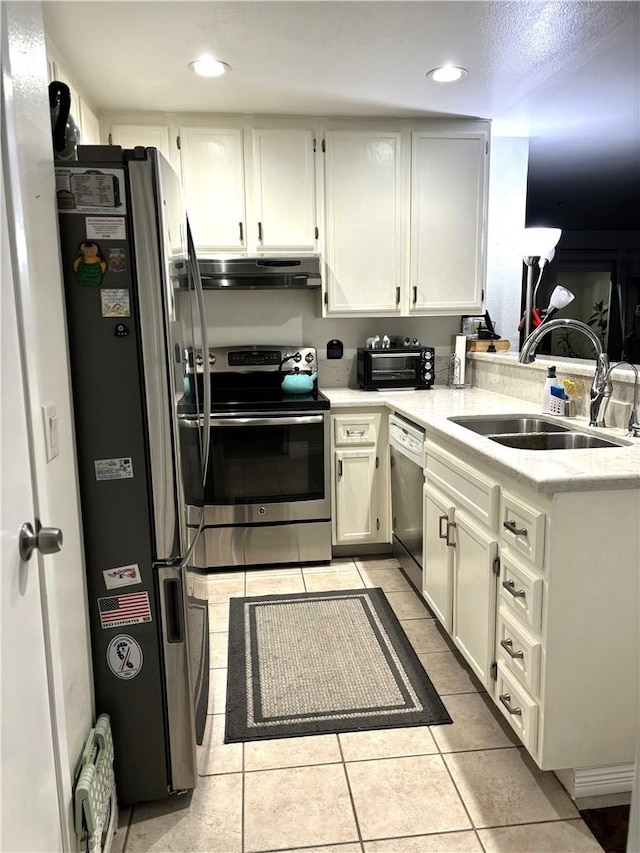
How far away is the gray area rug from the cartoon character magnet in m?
1.53

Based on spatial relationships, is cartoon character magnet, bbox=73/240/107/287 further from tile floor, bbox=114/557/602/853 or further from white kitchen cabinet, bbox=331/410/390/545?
→ white kitchen cabinet, bbox=331/410/390/545

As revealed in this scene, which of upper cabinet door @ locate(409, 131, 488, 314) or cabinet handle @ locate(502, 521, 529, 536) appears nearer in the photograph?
cabinet handle @ locate(502, 521, 529, 536)

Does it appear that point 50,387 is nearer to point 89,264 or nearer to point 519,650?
point 89,264

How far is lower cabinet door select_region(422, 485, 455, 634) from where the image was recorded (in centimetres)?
237

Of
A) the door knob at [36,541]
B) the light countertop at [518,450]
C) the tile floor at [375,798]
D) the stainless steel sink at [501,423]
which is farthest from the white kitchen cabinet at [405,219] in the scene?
the door knob at [36,541]

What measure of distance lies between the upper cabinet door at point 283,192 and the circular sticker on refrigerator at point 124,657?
7.82 ft

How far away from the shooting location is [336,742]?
2.02m

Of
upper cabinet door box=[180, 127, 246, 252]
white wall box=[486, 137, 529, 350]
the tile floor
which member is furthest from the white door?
white wall box=[486, 137, 529, 350]

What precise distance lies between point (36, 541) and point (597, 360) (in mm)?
1932

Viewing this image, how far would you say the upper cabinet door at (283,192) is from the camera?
3.37 m

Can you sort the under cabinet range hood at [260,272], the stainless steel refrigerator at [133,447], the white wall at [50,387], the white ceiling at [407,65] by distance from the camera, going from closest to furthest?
the white wall at [50,387]
the stainless steel refrigerator at [133,447]
the white ceiling at [407,65]
the under cabinet range hood at [260,272]

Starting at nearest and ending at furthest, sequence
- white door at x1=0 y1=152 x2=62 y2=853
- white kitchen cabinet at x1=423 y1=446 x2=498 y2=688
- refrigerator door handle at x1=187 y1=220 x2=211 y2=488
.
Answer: white door at x1=0 y1=152 x2=62 y2=853
refrigerator door handle at x1=187 y1=220 x2=211 y2=488
white kitchen cabinet at x1=423 y1=446 x2=498 y2=688

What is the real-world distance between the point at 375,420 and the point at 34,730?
2.46 m

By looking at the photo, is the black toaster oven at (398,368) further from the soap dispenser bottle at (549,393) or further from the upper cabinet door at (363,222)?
the soap dispenser bottle at (549,393)
